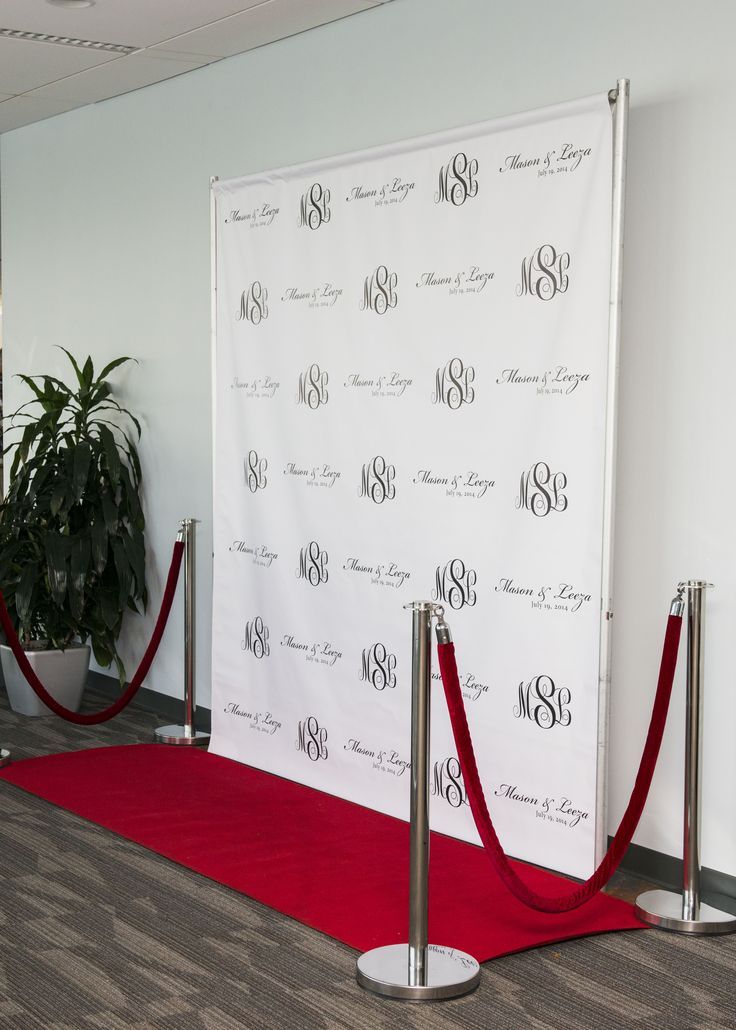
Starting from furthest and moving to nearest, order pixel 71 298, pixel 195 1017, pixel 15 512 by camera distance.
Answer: pixel 71 298, pixel 15 512, pixel 195 1017

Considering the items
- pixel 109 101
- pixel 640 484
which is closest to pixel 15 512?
pixel 109 101

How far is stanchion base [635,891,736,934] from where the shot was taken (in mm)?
3521

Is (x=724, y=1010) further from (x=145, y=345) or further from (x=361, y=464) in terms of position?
(x=145, y=345)

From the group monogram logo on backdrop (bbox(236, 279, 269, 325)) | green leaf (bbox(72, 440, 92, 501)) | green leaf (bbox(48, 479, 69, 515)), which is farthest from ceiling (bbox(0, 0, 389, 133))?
green leaf (bbox(48, 479, 69, 515))

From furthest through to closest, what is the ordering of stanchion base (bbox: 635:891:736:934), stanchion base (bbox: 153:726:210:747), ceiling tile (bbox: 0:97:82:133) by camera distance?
ceiling tile (bbox: 0:97:82:133) < stanchion base (bbox: 153:726:210:747) < stanchion base (bbox: 635:891:736:934)

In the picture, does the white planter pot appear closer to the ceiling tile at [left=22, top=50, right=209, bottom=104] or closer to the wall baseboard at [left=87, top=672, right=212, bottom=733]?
the wall baseboard at [left=87, top=672, right=212, bottom=733]

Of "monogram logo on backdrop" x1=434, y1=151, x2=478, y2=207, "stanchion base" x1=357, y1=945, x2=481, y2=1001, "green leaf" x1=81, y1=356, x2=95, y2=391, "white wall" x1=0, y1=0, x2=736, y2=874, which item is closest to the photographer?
"stanchion base" x1=357, y1=945, x2=481, y2=1001

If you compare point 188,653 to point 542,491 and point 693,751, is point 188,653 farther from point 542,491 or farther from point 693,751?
point 693,751

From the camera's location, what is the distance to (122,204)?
6.25 metres

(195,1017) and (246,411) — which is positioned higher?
(246,411)

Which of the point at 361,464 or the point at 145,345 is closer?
the point at 361,464

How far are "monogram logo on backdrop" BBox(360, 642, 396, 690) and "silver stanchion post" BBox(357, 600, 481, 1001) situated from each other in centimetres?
146

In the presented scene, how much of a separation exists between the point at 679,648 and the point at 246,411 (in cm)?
213

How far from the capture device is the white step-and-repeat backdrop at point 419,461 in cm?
392
